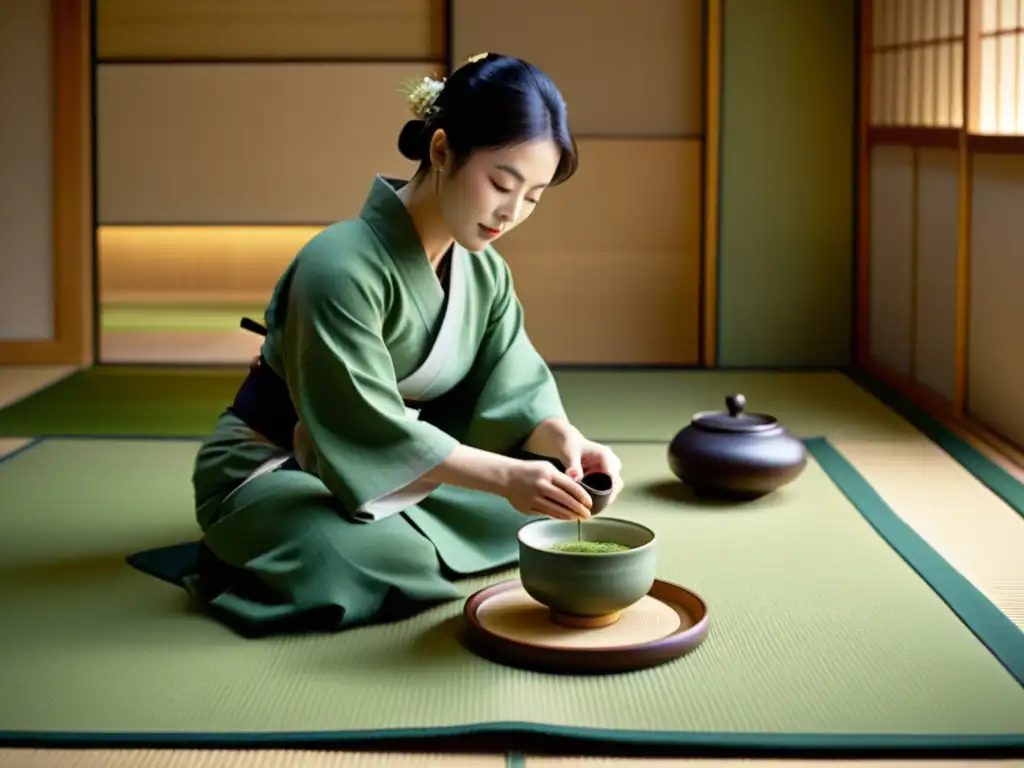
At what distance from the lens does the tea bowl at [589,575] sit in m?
2.50

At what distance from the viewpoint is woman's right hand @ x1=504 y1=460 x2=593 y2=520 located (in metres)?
2.55

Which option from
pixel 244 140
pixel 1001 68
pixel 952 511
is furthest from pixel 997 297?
pixel 244 140

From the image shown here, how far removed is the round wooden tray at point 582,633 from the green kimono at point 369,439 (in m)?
0.18

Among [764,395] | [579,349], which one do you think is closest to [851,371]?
[764,395]

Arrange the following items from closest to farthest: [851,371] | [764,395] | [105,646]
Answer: [105,646] → [764,395] → [851,371]

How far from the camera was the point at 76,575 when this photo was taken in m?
3.05

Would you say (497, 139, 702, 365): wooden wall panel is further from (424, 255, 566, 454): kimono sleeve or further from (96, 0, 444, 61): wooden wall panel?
(424, 255, 566, 454): kimono sleeve

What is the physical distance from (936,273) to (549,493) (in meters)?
2.79

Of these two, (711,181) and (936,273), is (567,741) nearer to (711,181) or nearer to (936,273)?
(936,273)

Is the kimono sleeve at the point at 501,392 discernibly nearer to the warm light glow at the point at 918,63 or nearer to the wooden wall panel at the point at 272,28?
the warm light glow at the point at 918,63

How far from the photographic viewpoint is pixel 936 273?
497 cm

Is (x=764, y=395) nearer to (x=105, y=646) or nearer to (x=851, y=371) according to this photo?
(x=851, y=371)

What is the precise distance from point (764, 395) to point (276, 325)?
8.70 ft

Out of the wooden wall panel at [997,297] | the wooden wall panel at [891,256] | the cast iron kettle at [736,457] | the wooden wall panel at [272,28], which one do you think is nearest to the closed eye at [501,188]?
the cast iron kettle at [736,457]
